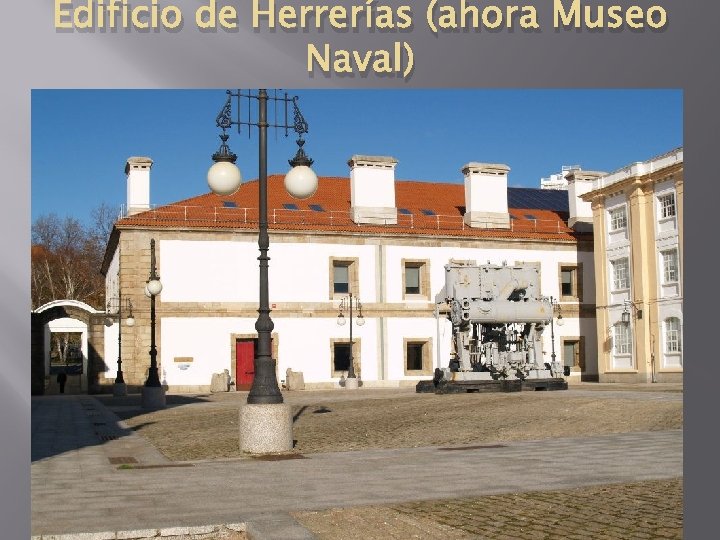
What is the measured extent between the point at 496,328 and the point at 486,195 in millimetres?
15414

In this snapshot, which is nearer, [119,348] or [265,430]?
[265,430]

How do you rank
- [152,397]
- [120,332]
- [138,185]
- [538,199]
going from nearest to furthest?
1. [152,397]
2. [120,332]
3. [138,185]
4. [538,199]

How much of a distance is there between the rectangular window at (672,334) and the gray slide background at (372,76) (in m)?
34.0

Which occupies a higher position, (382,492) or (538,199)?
(538,199)

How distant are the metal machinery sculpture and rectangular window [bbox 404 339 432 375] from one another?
10408mm

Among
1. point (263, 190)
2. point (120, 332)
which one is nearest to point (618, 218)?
point (120, 332)

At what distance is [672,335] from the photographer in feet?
120

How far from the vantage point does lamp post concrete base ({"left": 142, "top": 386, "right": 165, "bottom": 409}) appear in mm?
24969

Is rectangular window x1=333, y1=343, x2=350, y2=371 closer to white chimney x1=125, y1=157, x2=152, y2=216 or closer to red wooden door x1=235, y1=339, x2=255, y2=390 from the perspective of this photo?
red wooden door x1=235, y1=339, x2=255, y2=390

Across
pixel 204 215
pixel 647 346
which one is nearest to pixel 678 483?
pixel 647 346

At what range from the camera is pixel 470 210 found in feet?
148

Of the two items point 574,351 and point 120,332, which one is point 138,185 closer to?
point 120,332

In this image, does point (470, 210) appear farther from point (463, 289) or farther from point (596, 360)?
point (463, 289)

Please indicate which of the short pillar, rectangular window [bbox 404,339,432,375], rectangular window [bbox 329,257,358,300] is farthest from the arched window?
the short pillar
